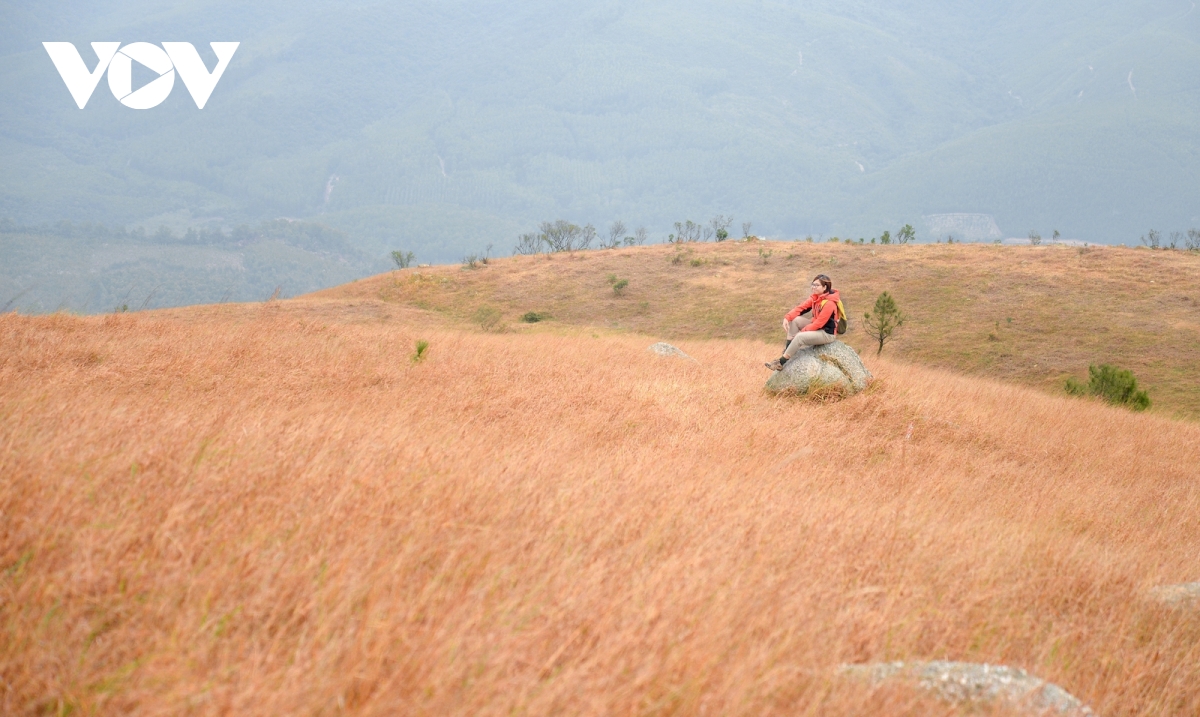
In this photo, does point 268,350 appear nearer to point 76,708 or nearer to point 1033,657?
point 76,708

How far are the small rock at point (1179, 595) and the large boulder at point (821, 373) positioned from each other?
637cm

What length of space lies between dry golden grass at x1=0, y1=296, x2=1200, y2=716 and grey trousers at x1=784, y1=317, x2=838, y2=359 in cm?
429

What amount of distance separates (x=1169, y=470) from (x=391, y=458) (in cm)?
1108

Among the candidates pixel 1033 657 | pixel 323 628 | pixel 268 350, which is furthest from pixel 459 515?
pixel 268 350

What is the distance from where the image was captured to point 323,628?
243 centimetres

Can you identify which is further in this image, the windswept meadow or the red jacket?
the red jacket

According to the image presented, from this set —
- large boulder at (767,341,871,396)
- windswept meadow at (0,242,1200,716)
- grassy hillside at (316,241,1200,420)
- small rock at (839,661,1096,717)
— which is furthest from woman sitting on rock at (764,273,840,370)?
grassy hillside at (316,241,1200,420)

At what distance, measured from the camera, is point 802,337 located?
1173 cm

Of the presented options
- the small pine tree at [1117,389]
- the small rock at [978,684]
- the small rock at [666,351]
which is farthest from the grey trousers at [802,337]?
the small pine tree at [1117,389]

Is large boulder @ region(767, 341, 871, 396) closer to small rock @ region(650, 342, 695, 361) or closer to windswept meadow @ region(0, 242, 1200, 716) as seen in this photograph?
windswept meadow @ region(0, 242, 1200, 716)

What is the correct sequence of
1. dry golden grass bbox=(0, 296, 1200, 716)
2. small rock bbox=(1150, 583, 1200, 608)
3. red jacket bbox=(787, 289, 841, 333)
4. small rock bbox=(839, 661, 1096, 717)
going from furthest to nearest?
red jacket bbox=(787, 289, 841, 333)
small rock bbox=(1150, 583, 1200, 608)
small rock bbox=(839, 661, 1096, 717)
dry golden grass bbox=(0, 296, 1200, 716)

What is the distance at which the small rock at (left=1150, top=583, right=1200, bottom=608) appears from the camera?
4.55m

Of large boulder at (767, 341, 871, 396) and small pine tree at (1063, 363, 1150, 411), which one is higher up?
large boulder at (767, 341, 871, 396)

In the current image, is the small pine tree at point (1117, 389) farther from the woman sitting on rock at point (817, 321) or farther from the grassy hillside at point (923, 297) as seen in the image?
the woman sitting on rock at point (817, 321)
